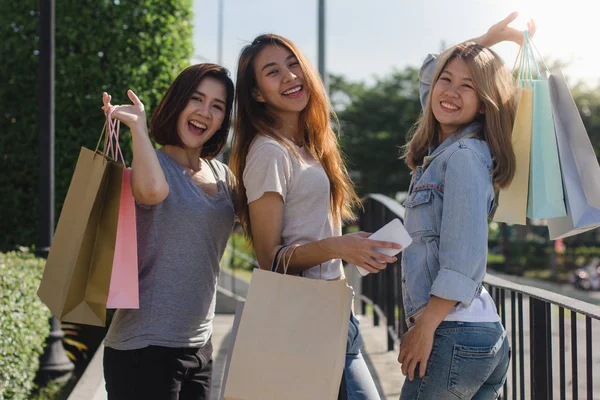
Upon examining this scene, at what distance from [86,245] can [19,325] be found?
229cm

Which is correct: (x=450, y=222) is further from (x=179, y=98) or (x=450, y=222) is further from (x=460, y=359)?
(x=179, y=98)

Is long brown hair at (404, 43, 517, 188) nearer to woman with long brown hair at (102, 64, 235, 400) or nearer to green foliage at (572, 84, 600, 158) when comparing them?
woman with long brown hair at (102, 64, 235, 400)

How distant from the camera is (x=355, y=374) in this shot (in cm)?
229

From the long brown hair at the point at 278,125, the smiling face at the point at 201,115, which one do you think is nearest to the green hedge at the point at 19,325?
the smiling face at the point at 201,115

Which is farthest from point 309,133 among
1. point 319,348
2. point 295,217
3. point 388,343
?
point 388,343

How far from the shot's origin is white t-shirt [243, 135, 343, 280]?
7.14 ft

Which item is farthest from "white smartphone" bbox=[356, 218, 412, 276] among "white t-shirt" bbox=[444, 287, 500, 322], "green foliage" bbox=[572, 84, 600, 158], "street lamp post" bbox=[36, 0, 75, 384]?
Result: "green foliage" bbox=[572, 84, 600, 158]

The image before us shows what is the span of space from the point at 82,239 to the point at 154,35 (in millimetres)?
4163

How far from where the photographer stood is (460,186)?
2.04 metres

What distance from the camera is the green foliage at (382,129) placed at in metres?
37.8

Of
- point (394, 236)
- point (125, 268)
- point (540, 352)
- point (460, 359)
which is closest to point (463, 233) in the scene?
point (394, 236)

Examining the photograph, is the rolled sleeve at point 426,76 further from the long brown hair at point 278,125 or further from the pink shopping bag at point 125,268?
the pink shopping bag at point 125,268

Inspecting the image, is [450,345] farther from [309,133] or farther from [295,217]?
[309,133]

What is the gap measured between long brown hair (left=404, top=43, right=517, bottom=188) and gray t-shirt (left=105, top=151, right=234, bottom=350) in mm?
854
